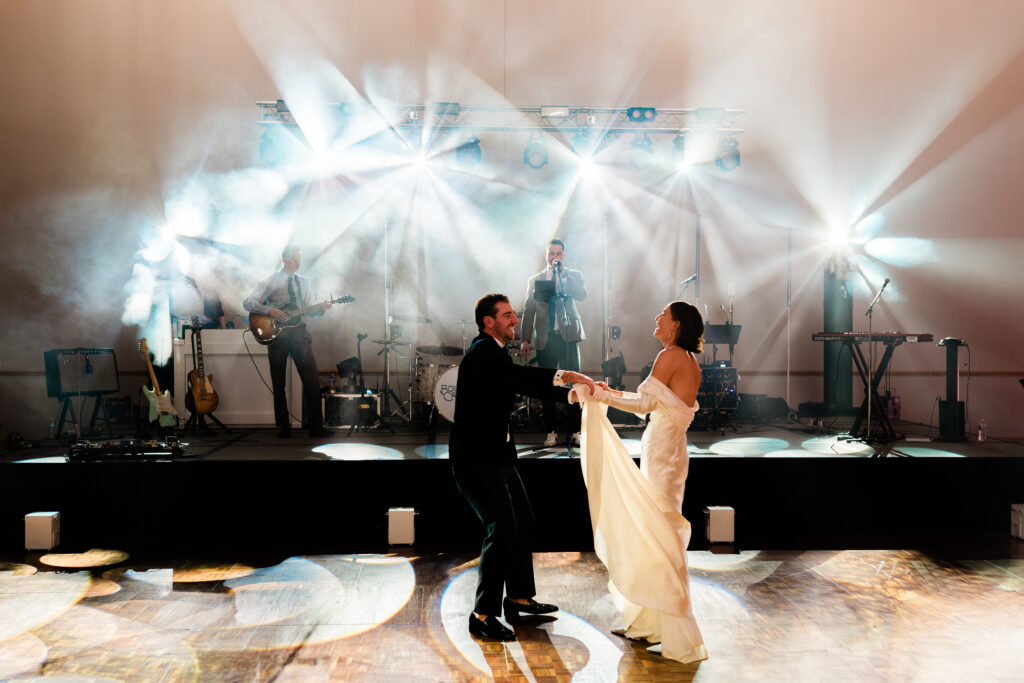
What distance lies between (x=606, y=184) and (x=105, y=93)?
249 inches

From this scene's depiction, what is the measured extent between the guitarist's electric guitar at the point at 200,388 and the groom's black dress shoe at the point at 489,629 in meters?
4.79

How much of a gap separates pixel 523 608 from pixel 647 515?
986 mm

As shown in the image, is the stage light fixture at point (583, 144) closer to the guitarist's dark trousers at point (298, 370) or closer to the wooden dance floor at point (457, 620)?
A: the guitarist's dark trousers at point (298, 370)

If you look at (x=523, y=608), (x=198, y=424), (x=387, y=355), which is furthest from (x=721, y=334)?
(x=198, y=424)

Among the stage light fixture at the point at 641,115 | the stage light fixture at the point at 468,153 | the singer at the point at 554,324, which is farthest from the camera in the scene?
the stage light fixture at the point at 468,153

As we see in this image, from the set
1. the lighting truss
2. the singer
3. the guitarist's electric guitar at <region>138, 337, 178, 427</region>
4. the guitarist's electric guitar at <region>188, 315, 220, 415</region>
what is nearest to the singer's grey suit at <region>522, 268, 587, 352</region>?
the singer

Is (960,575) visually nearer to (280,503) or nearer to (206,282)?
(280,503)

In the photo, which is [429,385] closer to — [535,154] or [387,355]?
[387,355]

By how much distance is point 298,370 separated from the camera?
7.12 m

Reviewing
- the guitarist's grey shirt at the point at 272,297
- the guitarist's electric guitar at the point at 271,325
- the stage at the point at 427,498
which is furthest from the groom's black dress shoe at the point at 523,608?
the guitarist's grey shirt at the point at 272,297

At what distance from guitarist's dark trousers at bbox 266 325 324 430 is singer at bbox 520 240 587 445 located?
2052mm

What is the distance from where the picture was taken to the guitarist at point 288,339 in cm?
705

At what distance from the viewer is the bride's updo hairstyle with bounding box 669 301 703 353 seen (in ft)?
12.0

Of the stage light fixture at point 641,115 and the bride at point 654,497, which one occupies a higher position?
the stage light fixture at point 641,115
